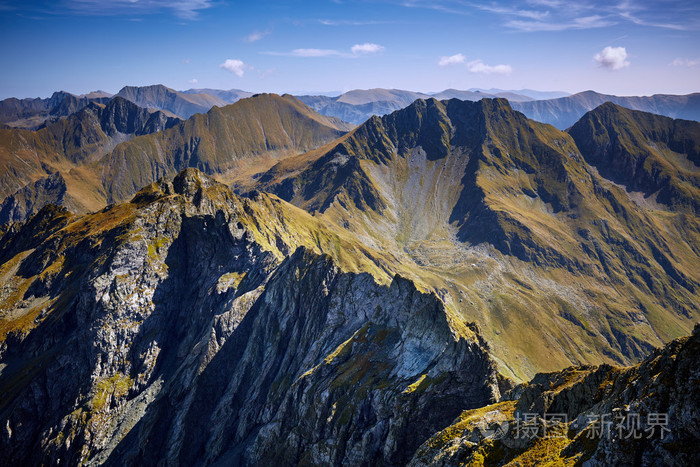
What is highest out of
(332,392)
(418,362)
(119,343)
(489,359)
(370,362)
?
(489,359)

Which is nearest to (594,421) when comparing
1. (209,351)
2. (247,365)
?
(247,365)

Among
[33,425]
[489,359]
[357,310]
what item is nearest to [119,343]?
[33,425]

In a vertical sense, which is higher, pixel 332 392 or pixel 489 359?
pixel 489 359

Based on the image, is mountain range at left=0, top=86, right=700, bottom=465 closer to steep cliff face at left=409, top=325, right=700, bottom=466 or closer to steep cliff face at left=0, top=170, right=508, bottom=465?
steep cliff face at left=409, top=325, right=700, bottom=466

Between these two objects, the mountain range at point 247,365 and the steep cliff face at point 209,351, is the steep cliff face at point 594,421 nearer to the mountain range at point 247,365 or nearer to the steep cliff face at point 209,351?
the mountain range at point 247,365

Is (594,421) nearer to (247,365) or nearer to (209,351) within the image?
(247,365)

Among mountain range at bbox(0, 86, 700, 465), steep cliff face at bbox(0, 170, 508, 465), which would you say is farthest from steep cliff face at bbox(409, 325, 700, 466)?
steep cliff face at bbox(0, 170, 508, 465)

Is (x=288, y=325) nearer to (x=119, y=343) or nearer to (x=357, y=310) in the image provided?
(x=357, y=310)
